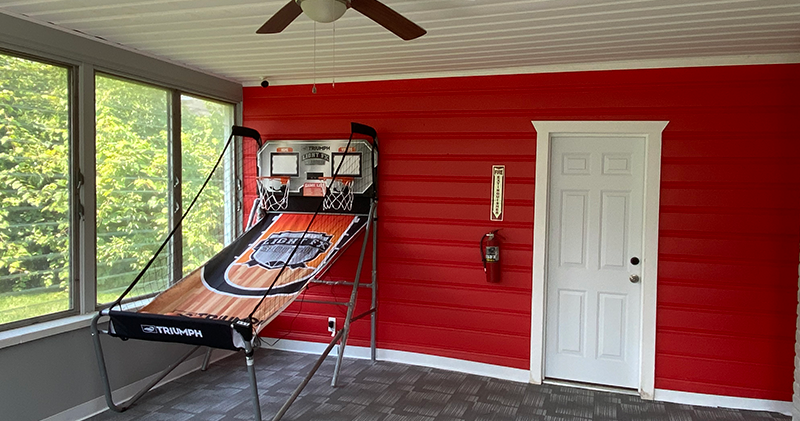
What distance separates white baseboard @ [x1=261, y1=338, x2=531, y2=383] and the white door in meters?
0.29

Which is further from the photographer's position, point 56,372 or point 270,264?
point 270,264

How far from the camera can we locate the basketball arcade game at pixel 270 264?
10.3 ft

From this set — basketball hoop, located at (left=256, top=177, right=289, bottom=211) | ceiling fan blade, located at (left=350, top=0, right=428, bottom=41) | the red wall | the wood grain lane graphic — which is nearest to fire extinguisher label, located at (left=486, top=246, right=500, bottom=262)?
the red wall

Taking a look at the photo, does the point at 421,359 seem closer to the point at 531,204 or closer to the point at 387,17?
the point at 531,204

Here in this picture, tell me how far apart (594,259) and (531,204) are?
24.6 inches

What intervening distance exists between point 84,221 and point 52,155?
0.45m

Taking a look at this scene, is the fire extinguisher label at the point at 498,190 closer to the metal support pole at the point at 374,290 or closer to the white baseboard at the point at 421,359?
the metal support pole at the point at 374,290

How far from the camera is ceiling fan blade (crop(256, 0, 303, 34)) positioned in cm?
242

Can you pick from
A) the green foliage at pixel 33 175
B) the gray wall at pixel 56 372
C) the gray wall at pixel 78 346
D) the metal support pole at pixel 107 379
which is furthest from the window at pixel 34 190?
the metal support pole at pixel 107 379

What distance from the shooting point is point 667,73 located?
13.0 feet

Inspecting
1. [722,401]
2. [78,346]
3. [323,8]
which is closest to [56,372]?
[78,346]

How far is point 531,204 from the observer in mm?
4309

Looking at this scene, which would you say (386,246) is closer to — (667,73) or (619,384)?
(619,384)

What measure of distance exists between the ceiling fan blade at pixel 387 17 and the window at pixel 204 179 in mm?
2549
